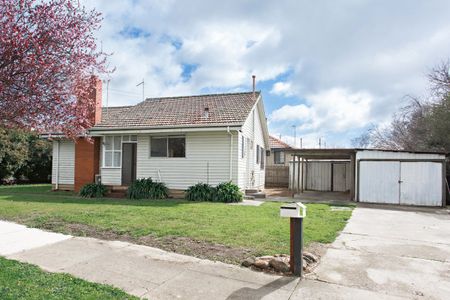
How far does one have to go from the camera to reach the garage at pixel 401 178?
1419 centimetres

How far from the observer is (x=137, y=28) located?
1138 centimetres

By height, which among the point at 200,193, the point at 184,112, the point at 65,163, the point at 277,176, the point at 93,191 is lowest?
the point at 93,191

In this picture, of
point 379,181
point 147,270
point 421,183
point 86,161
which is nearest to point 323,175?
point 379,181

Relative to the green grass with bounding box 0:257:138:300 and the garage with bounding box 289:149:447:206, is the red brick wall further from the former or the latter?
the green grass with bounding box 0:257:138:300

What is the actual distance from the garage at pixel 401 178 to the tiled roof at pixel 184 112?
20.4 ft

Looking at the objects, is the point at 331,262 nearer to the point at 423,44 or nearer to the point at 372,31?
the point at 372,31

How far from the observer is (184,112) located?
1688 cm

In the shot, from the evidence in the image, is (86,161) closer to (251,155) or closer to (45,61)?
(251,155)

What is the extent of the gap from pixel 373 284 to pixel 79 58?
5336 mm

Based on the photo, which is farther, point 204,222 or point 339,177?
point 339,177

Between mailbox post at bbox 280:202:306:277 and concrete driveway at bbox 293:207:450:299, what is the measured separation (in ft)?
0.84

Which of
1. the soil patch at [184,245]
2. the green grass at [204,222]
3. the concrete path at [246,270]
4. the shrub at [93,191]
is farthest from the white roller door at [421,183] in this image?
the shrub at [93,191]

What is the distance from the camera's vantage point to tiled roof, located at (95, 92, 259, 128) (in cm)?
1523

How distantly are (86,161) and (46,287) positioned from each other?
13501 millimetres
